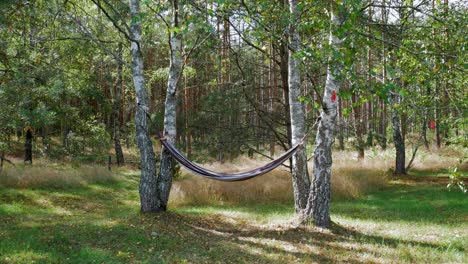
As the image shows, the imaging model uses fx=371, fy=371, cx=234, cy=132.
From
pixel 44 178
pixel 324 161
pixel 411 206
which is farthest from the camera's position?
pixel 44 178

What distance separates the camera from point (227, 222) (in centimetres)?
631

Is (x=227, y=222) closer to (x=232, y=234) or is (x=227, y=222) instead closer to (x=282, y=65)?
(x=232, y=234)

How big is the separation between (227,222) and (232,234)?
1007 mm

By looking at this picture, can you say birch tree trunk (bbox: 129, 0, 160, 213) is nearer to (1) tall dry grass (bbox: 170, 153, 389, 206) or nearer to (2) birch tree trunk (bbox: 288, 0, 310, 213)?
(2) birch tree trunk (bbox: 288, 0, 310, 213)

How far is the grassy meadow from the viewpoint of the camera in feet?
13.6

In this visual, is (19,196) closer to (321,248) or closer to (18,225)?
(18,225)

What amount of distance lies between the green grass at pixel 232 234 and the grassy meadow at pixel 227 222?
1 centimetres

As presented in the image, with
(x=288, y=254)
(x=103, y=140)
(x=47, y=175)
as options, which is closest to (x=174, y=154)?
(x=288, y=254)

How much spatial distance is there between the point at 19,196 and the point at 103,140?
221 inches

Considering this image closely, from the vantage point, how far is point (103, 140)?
43.2ft

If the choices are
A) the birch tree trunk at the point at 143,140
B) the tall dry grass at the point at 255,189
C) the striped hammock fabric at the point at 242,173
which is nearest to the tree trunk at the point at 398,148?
the tall dry grass at the point at 255,189

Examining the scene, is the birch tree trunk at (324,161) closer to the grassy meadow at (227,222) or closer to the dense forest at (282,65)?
the dense forest at (282,65)

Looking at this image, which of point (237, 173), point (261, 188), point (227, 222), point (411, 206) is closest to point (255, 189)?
point (261, 188)

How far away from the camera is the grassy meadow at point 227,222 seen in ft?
13.6
